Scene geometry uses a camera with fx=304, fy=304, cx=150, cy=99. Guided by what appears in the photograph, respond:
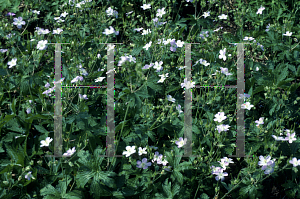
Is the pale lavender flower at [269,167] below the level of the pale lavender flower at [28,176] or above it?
above

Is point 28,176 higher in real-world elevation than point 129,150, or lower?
lower

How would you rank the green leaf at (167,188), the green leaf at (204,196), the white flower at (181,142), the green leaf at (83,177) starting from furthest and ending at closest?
1. the white flower at (181,142)
2. the green leaf at (204,196)
3. the green leaf at (167,188)
4. the green leaf at (83,177)

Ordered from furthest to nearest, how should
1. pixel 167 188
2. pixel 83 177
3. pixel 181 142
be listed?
1. pixel 181 142
2. pixel 167 188
3. pixel 83 177

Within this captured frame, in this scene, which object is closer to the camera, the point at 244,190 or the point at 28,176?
the point at 28,176

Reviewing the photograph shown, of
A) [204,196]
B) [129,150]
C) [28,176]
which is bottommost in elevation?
[204,196]

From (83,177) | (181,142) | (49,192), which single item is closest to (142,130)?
(181,142)

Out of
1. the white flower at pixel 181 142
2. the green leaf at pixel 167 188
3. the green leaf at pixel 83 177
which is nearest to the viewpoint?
the green leaf at pixel 83 177

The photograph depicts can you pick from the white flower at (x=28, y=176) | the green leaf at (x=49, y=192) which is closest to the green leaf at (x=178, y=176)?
the green leaf at (x=49, y=192)

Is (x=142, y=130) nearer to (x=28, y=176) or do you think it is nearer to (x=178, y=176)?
(x=178, y=176)

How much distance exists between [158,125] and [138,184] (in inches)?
23.2

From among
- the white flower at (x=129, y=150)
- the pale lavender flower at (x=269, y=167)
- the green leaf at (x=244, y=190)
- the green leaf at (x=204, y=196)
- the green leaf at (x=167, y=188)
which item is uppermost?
the white flower at (x=129, y=150)

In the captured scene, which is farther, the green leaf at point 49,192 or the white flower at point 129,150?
the white flower at point 129,150

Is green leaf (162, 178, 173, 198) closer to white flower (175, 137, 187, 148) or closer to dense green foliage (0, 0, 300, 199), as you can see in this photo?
dense green foliage (0, 0, 300, 199)

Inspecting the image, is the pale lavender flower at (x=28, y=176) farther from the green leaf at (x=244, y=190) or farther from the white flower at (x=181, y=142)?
the green leaf at (x=244, y=190)
